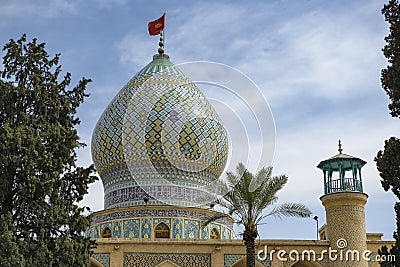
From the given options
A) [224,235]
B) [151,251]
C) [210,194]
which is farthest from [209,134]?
[151,251]

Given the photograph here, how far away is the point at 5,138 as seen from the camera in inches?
520

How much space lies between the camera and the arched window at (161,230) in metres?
22.4

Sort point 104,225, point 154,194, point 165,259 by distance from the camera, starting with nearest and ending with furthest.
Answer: point 165,259, point 104,225, point 154,194

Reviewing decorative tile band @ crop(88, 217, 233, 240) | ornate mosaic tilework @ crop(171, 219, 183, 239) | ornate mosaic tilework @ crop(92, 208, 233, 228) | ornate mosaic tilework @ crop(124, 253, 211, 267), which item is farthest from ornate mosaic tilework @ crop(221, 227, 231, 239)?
ornate mosaic tilework @ crop(124, 253, 211, 267)

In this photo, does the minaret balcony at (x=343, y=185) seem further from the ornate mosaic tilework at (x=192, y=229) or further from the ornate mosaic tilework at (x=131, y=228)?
the ornate mosaic tilework at (x=131, y=228)

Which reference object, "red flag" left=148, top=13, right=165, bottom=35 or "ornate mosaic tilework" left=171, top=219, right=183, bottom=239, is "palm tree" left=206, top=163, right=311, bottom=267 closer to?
"ornate mosaic tilework" left=171, top=219, right=183, bottom=239

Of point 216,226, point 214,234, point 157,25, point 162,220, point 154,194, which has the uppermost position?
point 157,25

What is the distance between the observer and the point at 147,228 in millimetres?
22453

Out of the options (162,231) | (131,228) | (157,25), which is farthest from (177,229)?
(157,25)

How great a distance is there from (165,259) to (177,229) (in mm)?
2197

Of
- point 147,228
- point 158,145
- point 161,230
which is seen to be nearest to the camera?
point 147,228

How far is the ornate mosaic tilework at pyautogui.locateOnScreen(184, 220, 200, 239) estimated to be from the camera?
73.8 feet

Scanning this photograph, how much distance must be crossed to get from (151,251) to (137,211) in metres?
2.64

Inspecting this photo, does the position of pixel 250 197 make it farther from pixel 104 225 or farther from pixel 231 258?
pixel 104 225
